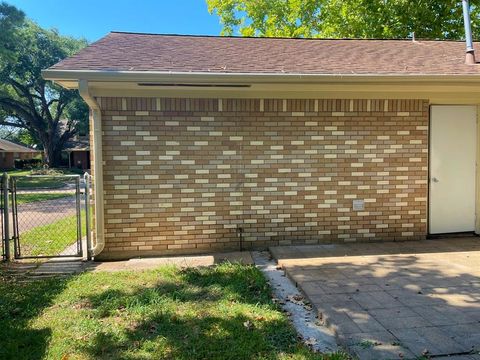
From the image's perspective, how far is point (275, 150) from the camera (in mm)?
6160

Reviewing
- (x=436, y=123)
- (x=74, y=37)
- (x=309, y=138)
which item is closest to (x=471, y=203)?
(x=436, y=123)

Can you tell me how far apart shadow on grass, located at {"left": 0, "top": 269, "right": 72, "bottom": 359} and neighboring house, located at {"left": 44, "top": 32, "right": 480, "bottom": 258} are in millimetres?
1248

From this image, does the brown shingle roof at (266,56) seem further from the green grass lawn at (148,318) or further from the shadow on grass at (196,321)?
the shadow on grass at (196,321)

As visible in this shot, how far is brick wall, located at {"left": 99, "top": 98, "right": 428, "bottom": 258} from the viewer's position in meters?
5.88

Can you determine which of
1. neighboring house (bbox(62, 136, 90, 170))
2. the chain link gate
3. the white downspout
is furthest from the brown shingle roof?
neighboring house (bbox(62, 136, 90, 170))

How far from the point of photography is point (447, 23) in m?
15.0

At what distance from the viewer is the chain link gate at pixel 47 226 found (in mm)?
6086

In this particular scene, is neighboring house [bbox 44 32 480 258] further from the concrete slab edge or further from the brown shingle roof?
the concrete slab edge

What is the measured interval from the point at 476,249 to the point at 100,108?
5.92 m

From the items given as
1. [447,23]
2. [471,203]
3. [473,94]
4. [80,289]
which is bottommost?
[80,289]

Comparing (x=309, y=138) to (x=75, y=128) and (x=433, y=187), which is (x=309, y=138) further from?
(x=75, y=128)

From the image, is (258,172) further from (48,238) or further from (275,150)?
(48,238)

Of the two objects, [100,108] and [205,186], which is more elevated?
[100,108]

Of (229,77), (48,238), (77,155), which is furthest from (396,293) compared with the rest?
(77,155)
